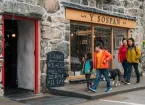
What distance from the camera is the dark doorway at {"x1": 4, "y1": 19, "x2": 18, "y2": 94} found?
1106cm

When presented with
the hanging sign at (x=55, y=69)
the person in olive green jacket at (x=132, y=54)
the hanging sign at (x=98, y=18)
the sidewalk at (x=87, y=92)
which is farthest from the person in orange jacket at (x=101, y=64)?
the person in olive green jacket at (x=132, y=54)

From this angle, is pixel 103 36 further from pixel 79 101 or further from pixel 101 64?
pixel 79 101

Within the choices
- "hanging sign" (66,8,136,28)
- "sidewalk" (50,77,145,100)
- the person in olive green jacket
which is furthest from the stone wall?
the person in olive green jacket

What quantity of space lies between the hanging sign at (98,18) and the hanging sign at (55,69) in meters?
1.47

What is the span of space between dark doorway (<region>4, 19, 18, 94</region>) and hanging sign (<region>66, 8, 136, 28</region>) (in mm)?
2094

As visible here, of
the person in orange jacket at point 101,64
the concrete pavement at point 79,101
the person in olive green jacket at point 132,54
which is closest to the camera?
the concrete pavement at point 79,101

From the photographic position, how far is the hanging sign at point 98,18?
420 inches

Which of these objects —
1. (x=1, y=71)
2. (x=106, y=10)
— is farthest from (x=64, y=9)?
(x=1, y=71)

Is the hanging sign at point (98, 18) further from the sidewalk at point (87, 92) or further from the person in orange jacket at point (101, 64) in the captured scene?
the sidewalk at point (87, 92)

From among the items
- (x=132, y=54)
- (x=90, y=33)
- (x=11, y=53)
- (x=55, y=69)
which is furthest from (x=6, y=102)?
(x=132, y=54)

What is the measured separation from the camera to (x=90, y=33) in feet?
38.8

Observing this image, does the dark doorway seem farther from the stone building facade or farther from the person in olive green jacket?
the person in olive green jacket

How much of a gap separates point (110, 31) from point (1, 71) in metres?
5.88

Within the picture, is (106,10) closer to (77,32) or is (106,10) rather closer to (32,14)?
(77,32)
